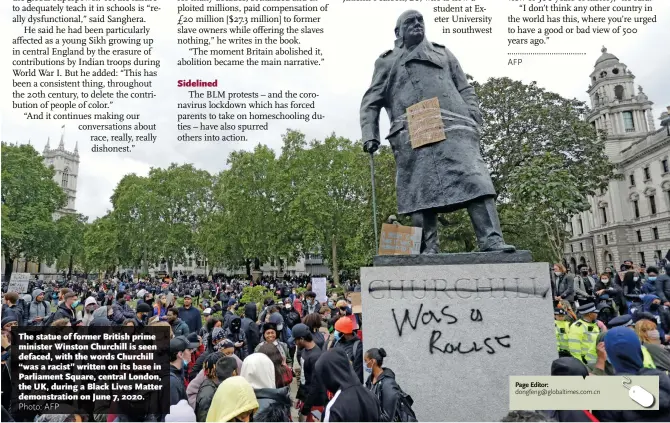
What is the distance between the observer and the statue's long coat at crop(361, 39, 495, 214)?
499 centimetres

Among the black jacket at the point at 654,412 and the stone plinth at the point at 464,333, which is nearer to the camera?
the black jacket at the point at 654,412

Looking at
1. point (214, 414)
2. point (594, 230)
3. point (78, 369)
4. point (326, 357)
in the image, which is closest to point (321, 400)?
point (326, 357)

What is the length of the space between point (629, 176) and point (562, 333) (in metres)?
53.4

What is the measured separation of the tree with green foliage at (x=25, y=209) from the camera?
1196 inches

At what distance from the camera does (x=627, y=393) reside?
254 cm

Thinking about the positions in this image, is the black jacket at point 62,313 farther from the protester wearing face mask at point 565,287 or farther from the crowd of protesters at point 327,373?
the protester wearing face mask at point 565,287

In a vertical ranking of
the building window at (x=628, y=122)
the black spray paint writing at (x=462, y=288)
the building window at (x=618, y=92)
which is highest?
the building window at (x=618, y=92)

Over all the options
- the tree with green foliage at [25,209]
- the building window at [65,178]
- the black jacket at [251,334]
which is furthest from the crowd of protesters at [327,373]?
the building window at [65,178]

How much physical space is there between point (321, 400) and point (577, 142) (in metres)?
20.4

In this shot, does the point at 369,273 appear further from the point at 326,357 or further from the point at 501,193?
the point at 501,193

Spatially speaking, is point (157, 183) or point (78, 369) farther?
point (157, 183)

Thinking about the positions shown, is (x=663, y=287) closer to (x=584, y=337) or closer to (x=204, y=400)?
(x=584, y=337)

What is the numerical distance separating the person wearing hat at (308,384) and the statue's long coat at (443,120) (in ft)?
6.60

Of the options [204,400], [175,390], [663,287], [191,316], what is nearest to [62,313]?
[191,316]
